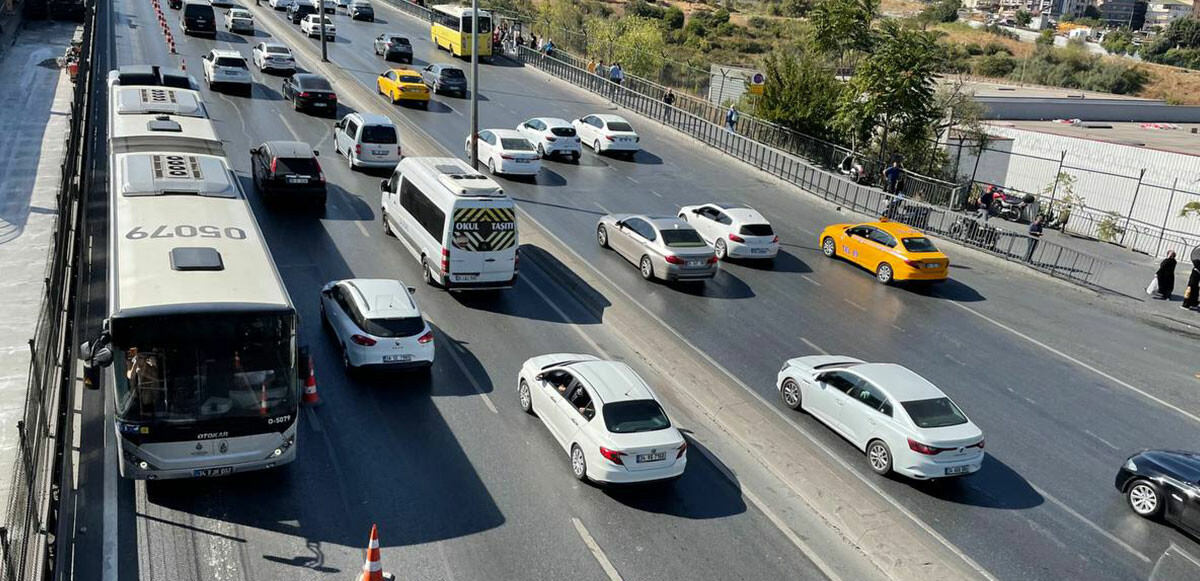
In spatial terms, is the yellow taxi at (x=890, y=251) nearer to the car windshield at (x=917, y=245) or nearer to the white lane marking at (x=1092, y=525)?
the car windshield at (x=917, y=245)

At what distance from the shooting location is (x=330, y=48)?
170 ft

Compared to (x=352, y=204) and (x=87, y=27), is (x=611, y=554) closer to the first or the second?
(x=352, y=204)

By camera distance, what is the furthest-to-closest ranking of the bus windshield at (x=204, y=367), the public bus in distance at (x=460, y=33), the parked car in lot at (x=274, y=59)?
the public bus in distance at (x=460, y=33)
the parked car in lot at (x=274, y=59)
the bus windshield at (x=204, y=367)

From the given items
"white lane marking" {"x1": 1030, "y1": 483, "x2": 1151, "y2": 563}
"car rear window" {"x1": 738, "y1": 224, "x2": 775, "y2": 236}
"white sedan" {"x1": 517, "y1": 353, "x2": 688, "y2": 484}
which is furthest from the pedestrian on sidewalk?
"white sedan" {"x1": 517, "y1": 353, "x2": 688, "y2": 484}

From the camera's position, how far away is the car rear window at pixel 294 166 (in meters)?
24.3

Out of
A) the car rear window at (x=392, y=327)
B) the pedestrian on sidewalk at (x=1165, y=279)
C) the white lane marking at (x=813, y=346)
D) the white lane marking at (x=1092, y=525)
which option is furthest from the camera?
the pedestrian on sidewalk at (x=1165, y=279)

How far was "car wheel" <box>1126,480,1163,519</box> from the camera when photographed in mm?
13883

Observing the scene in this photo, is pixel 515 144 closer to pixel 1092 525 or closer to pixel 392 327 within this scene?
pixel 392 327

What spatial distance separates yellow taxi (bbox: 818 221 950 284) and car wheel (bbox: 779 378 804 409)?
8815 mm

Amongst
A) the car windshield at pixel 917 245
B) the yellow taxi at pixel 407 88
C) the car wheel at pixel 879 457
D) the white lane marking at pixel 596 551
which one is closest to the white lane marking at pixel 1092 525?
the car wheel at pixel 879 457

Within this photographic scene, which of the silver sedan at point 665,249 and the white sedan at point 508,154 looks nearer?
the silver sedan at point 665,249

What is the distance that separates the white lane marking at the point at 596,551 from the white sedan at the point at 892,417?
553 cm

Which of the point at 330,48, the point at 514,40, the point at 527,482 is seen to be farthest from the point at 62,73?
the point at 527,482

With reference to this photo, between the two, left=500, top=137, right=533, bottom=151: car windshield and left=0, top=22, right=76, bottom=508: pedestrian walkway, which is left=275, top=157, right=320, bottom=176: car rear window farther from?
left=500, top=137, right=533, bottom=151: car windshield
